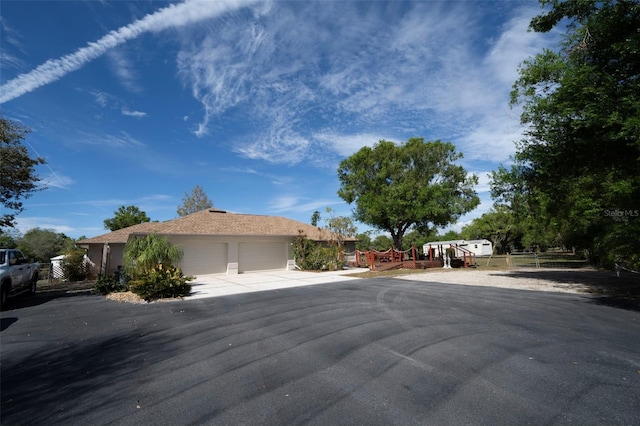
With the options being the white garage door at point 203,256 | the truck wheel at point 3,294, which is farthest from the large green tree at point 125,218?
the truck wheel at point 3,294

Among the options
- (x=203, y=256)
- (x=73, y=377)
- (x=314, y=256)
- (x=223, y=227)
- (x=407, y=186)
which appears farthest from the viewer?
(x=407, y=186)

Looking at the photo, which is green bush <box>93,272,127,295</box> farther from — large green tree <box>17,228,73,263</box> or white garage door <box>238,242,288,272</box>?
large green tree <box>17,228,73,263</box>

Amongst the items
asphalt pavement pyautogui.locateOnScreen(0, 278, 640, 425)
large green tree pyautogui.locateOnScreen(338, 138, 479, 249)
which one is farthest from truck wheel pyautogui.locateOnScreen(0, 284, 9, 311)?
large green tree pyautogui.locateOnScreen(338, 138, 479, 249)

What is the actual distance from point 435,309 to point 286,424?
584 centimetres

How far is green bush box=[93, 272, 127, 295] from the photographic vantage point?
1232 cm

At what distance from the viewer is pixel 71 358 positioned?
495 centimetres

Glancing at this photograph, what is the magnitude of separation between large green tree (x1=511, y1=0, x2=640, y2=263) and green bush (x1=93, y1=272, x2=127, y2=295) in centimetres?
1700

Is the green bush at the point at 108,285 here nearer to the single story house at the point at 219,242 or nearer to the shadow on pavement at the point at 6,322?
the shadow on pavement at the point at 6,322

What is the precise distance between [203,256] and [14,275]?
948 cm

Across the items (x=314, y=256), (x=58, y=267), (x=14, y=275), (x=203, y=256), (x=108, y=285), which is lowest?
(x=108, y=285)

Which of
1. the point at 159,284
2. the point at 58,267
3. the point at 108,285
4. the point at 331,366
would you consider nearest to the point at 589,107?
the point at 331,366

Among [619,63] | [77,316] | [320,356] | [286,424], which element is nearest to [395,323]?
[320,356]

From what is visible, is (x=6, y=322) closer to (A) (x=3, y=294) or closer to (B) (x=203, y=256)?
(A) (x=3, y=294)

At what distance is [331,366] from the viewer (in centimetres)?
427
